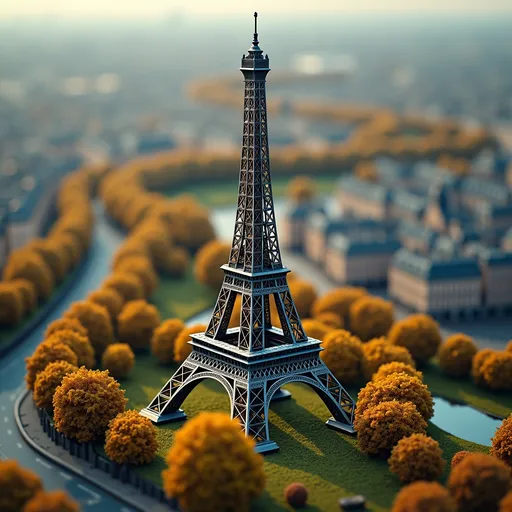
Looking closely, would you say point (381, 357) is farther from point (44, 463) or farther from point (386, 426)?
point (44, 463)

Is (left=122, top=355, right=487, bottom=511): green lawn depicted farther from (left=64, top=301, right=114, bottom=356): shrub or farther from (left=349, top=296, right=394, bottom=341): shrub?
(left=349, top=296, right=394, bottom=341): shrub

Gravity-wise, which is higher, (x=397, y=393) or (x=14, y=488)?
(x=397, y=393)

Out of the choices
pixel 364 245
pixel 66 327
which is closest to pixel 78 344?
pixel 66 327

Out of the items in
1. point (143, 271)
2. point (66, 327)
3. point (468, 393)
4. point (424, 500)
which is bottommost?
point (468, 393)

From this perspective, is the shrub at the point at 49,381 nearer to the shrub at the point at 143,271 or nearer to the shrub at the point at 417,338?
the shrub at the point at 417,338

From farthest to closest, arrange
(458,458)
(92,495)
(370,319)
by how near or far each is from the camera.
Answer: (370,319)
(92,495)
(458,458)

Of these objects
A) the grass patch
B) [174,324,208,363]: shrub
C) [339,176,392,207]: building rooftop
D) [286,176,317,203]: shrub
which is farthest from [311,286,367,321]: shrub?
[286,176,317,203]: shrub

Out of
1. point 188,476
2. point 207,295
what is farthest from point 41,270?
point 188,476
